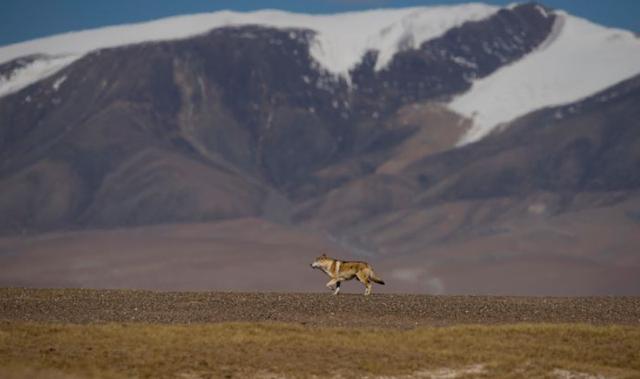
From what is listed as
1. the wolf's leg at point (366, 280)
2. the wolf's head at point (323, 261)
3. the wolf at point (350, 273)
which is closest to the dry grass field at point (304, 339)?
the wolf's leg at point (366, 280)

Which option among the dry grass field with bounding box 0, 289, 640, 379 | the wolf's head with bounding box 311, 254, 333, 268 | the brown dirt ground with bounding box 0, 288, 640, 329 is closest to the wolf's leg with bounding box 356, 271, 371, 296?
the brown dirt ground with bounding box 0, 288, 640, 329

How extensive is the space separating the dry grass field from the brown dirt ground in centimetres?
7

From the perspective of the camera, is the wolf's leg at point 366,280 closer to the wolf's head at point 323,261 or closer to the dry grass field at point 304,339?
the dry grass field at point 304,339

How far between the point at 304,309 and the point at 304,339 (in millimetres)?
7571

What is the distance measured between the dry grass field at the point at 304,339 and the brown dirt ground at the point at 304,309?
2.6 inches

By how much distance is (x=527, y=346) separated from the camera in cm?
5006

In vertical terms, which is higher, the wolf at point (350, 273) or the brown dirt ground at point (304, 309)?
the wolf at point (350, 273)

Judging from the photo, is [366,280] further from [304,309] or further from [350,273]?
[304,309]

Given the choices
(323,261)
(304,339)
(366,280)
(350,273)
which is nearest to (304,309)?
(366,280)

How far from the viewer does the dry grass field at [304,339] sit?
46.0 m

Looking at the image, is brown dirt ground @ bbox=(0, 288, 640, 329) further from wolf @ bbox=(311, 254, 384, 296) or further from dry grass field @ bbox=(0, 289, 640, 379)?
wolf @ bbox=(311, 254, 384, 296)

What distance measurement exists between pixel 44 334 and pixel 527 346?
47.2ft

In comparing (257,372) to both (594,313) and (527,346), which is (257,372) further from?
(594,313)

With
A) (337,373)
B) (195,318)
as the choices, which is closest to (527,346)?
(337,373)
